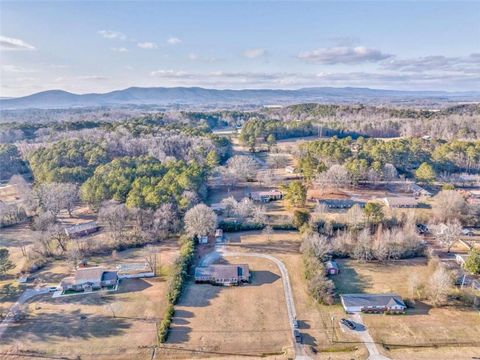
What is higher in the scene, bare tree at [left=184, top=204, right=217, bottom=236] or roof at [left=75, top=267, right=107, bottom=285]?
bare tree at [left=184, top=204, right=217, bottom=236]

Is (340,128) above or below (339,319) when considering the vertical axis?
above

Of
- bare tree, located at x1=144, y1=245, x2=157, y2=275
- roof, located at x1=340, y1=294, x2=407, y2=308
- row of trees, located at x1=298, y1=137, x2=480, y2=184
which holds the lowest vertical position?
roof, located at x1=340, y1=294, x2=407, y2=308

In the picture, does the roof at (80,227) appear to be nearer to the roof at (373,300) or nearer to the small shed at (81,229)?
the small shed at (81,229)

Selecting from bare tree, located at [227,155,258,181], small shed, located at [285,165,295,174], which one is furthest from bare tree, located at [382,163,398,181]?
bare tree, located at [227,155,258,181]

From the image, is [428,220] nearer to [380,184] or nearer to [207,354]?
[380,184]

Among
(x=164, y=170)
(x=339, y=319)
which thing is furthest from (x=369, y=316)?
(x=164, y=170)

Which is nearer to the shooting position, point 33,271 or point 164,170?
point 33,271

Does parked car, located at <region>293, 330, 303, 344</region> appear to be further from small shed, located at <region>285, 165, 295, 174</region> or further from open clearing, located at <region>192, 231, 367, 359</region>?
small shed, located at <region>285, 165, 295, 174</region>
